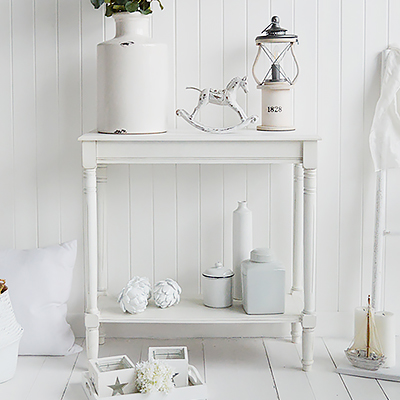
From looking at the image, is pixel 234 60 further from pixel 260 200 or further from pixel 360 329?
pixel 360 329

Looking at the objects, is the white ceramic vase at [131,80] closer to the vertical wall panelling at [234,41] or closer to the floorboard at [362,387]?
the vertical wall panelling at [234,41]

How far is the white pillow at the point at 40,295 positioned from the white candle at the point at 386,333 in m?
1.11

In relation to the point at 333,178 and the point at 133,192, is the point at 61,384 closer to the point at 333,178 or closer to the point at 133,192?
the point at 133,192

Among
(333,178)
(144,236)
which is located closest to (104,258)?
(144,236)

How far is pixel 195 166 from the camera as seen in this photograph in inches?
93.7

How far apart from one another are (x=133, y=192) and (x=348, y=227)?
87 centimetres

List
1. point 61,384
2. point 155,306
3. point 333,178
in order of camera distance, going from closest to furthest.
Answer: point 61,384, point 155,306, point 333,178

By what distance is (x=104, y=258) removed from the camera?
2406 millimetres

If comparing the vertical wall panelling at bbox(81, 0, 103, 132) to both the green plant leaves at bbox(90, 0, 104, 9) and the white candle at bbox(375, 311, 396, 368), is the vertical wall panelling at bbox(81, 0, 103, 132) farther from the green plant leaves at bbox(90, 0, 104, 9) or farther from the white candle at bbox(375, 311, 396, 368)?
the white candle at bbox(375, 311, 396, 368)

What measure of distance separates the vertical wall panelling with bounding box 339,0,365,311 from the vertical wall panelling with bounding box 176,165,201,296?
1.89 feet

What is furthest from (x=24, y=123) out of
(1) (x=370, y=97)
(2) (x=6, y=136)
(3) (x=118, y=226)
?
(1) (x=370, y=97)

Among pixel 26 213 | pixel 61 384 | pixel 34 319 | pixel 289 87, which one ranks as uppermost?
pixel 289 87

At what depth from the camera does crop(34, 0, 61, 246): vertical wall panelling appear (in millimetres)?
2312

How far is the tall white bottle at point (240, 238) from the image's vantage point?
2.24m
